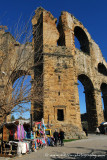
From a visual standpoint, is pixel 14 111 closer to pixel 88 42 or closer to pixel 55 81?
pixel 55 81

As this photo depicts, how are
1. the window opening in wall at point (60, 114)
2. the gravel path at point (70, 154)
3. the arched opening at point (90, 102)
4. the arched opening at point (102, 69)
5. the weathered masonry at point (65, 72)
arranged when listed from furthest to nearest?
the arched opening at point (102, 69) → the arched opening at point (90, 102) → the window opening in wall at point (60, 114) → the weathered masonry at point (65, 72) → the gravel path at point (70, 154)

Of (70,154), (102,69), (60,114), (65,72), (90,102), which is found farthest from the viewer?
(102,69)

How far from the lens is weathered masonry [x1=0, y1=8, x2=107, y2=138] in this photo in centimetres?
1202

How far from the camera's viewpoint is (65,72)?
13.2 metres

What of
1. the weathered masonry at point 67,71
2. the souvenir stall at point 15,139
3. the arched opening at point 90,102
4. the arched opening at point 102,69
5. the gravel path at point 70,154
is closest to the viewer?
A: the gravel path at point 70,154

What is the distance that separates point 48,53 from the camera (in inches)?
532

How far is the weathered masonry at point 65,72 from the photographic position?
1202 centimetres

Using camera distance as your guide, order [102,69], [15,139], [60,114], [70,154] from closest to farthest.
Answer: [70,154] → [15,139] → [60,114] → [102,69]

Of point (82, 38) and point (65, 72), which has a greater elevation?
point (82, 38)

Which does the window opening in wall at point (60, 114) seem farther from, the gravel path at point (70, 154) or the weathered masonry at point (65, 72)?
the gravel path at point (70, 154)

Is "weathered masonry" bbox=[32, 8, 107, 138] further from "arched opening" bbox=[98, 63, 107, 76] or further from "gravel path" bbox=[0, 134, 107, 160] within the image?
"gravel path" bbox=[0, 134, 107, 160]

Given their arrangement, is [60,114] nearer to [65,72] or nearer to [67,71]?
[65,72]

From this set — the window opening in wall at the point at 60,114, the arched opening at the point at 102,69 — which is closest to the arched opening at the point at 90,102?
the arched opening at the point at 102,69

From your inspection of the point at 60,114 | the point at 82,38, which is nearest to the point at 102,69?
the point at 82,38
